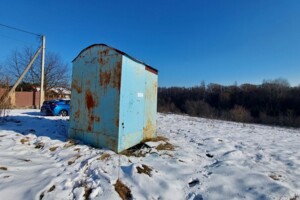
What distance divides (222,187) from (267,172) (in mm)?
1337

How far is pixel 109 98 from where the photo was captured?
5.00 meters

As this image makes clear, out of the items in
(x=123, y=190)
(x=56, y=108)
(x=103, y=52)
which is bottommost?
(x=123, y=190)

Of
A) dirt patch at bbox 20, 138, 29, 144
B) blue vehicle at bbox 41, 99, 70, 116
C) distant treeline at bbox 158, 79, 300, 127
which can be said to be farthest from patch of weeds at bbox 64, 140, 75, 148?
distant treeline at bbox 158, 79, 300, 127

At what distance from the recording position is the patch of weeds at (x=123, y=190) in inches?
117

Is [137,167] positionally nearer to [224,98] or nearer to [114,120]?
[114,120]

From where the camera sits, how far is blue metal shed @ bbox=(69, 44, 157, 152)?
16.0 feet

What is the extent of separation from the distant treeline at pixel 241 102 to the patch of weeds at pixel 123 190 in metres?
27.1

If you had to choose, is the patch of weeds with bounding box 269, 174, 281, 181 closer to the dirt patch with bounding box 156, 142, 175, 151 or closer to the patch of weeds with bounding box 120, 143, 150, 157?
the dirt patch with bounding box 156, 142, 175, 151

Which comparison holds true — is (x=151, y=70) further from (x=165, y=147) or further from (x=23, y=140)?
(x=23, y=140)

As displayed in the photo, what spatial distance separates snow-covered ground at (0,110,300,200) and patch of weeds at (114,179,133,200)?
26mm

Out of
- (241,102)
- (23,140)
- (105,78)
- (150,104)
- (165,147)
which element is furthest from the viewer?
(241,102)

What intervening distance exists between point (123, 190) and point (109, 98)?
2.46 meters

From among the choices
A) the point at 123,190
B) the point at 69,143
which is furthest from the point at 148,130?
the point at 123,190

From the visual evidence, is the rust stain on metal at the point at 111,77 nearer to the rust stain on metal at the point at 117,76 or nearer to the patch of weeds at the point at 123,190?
the rust stain on metal at the point at 117,76
